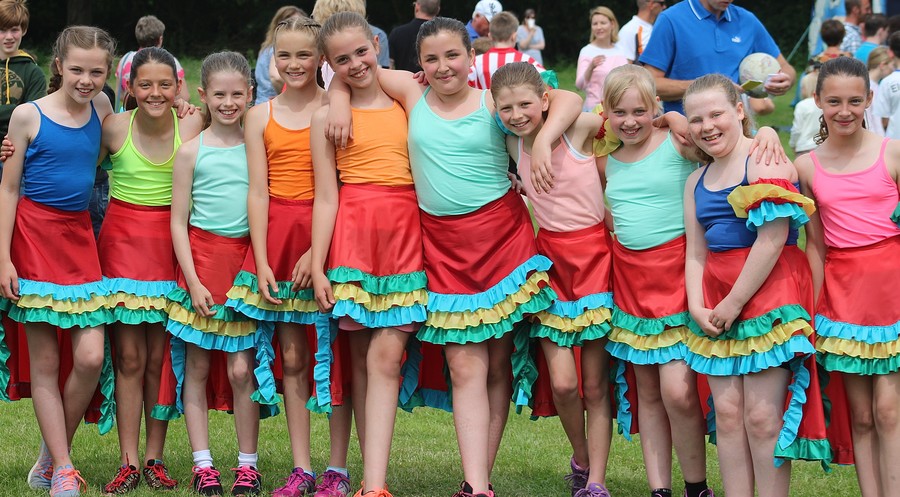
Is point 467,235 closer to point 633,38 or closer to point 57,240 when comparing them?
point 57,240

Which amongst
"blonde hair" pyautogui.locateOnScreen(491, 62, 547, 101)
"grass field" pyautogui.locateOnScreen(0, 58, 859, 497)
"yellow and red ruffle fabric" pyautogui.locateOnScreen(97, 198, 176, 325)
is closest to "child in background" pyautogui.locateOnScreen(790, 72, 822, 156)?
"grass field" pyautogui.locateOnScreen(0, 58, 859, 497)

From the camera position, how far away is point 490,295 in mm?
4578

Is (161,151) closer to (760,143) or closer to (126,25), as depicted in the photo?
(760,143)

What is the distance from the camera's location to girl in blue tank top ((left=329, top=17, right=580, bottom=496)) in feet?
15.0

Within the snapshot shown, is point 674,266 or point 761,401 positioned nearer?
point 761,401

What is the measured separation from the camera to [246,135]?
15.6 ft

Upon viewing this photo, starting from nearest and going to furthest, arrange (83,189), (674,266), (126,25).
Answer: (674,266) → (83,189) → (126,25)

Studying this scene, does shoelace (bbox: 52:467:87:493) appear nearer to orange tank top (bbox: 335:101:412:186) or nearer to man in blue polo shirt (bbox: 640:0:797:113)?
orange tank top (bbox: 335:101:412:186)

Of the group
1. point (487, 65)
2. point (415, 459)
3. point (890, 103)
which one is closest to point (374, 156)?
point (415, 459)

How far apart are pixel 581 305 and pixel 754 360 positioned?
733 millimetres

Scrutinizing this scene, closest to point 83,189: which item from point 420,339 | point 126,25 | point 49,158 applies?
point 49,158

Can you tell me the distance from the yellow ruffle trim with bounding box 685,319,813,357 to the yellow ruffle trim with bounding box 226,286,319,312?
158cm

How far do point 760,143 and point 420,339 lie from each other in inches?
60.1

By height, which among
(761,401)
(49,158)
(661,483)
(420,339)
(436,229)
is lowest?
(661,483)
